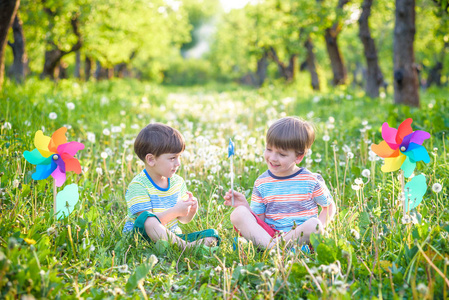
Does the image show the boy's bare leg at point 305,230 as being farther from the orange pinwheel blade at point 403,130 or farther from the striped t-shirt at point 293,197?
the orange pinwheel blade at point 403,130

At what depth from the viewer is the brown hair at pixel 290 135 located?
2865 millimetres

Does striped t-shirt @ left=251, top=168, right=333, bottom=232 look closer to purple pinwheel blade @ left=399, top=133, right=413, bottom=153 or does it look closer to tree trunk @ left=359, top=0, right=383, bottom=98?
purple pinwheel blade @ left=399, top=133, right=413, bottom=153

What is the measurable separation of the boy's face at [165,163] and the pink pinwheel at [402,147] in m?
1.41

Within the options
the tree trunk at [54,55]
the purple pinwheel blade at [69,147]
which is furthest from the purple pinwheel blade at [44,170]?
the tree trunk at [54,55]

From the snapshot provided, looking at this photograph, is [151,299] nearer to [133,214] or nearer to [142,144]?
[133,214]

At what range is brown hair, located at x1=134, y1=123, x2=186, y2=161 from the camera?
9.74 feet

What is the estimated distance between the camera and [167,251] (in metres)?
2.74

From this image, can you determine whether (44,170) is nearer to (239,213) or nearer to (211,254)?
(211,254)

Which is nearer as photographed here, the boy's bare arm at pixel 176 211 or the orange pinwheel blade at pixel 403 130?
the orange pinwheel blade at pixel 403 130

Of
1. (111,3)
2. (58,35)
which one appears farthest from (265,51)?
(58,35)

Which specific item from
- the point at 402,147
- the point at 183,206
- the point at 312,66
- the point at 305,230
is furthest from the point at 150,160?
the point at 312,66

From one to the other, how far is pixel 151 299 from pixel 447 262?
1505 mm

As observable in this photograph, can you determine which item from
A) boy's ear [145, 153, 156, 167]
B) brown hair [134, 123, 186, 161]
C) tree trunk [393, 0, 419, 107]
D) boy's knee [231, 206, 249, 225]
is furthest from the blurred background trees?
boy's knee [231, 206, 249, 225]

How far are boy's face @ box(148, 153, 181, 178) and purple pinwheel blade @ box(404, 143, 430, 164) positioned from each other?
1621 mm
